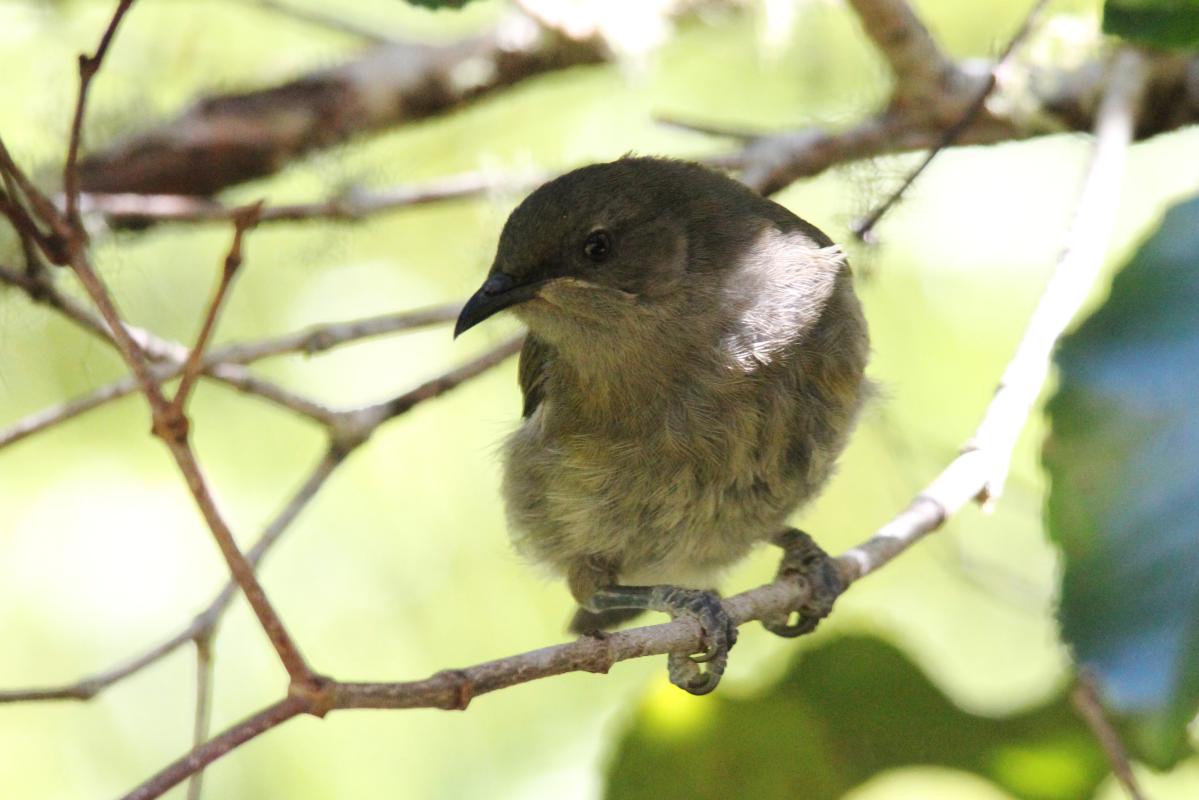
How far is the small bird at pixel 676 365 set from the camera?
3.32 metres

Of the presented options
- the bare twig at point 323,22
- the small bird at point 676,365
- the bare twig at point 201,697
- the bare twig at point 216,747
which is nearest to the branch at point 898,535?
the bare twig at point 216,747

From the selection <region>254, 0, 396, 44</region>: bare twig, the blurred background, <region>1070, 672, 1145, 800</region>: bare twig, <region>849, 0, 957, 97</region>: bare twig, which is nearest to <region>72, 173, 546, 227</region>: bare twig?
the blurred background

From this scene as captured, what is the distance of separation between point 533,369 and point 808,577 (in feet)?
3.20

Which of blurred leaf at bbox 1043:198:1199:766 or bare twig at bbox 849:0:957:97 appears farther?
bare twig at bbox 849:0:957:97

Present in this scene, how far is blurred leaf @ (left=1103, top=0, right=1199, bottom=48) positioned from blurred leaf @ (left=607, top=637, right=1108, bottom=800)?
5.54 ft

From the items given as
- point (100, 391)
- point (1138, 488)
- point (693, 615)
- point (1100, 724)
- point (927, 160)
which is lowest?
point (1100, 724)

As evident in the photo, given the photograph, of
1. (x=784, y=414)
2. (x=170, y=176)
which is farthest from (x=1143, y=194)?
(x=170, y=176)

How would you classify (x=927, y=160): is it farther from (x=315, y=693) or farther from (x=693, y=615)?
(x=315, y=693)

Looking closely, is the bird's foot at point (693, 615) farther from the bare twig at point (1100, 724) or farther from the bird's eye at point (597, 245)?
the bird's eye at point (597, 245)

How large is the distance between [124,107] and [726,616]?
3.39 m

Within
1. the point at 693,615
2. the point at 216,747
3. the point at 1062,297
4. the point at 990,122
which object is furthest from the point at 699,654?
the point at 990,122

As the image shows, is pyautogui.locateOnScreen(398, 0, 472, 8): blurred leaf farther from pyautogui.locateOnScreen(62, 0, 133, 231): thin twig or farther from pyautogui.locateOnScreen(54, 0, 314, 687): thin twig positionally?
pyautogui.locateOnScreen(54, 0, 314, 687): thin twig

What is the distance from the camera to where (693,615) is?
2883mm

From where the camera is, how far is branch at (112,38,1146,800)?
69.3 inches
